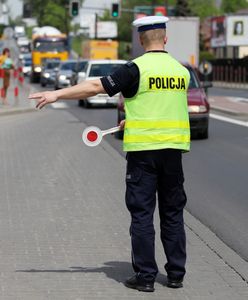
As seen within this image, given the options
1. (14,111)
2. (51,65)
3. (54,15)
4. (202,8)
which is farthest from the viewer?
(54,15)

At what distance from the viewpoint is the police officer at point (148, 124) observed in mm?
6457

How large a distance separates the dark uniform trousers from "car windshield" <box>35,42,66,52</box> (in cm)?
6086

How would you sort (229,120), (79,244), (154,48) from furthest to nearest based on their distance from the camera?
(229,120) → (79,244) → (154,48)

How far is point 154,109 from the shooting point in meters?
6.49

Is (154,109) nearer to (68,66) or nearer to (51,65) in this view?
(68,66)

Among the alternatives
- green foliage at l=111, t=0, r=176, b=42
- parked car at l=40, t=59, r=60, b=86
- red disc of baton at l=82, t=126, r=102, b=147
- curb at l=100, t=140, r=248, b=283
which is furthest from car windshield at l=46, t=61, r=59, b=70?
Result: green foliage at l=111, t=0, r=176, b=42

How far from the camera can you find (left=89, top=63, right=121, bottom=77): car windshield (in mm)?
32344

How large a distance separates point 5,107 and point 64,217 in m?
21.1

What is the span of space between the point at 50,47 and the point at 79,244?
2374 inches

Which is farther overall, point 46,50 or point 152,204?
point 46,50

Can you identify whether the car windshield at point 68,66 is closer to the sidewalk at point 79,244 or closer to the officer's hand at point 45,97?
the sidewalk at point 79,244

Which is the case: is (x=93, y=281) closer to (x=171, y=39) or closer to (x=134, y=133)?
(x=134, y=133)

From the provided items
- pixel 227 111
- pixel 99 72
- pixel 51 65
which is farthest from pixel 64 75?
pixel 227 111

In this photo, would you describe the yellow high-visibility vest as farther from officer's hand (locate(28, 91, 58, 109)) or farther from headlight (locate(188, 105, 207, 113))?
headlight (locate(188, 105, 207, 113))
